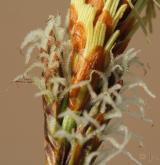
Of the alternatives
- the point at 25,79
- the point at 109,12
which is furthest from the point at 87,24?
the point at 25,79

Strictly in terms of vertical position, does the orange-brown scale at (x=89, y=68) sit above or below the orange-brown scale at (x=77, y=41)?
below

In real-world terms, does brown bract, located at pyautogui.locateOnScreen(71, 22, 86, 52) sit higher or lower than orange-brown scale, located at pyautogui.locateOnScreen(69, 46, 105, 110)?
higher

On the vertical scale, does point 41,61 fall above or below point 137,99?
above

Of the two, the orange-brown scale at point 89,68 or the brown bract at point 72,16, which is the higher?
the brown bract at point 72,16

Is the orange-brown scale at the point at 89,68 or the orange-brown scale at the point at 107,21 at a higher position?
the orange-brown scale at the point at 107,21

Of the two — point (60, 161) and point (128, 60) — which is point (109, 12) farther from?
point (60, 161)

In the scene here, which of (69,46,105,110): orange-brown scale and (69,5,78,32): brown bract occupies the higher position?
(69,5,78,32): brown bract

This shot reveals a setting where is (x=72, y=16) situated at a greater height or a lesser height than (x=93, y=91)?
greater
